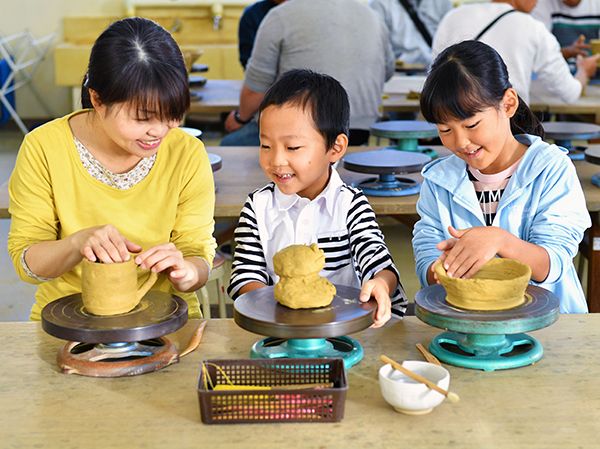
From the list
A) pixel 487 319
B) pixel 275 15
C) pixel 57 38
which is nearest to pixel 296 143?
pixel 487 319

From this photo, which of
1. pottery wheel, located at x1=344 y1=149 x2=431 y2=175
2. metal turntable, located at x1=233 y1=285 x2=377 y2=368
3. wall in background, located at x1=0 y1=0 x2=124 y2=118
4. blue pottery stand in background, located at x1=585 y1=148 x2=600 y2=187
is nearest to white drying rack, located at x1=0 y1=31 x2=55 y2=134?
wall in background, located at x1=0 y1=0 x2=124 y2=118

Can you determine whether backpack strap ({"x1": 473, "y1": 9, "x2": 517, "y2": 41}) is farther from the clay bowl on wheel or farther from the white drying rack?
the white drying rack

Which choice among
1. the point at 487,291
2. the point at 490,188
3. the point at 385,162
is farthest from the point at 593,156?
the point at 487,291

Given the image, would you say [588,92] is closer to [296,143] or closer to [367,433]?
[296,143]

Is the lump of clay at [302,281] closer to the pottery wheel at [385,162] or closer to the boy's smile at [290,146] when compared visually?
the boy's smile at [290,146]


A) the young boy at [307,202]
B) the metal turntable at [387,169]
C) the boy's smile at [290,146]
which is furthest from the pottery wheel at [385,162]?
the boy's smile at [290,146]

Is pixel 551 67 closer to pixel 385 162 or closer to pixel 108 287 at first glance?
pixel 385 162

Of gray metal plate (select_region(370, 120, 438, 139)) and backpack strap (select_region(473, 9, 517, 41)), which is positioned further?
backpack strap (select_region(473, 9, 517, 41))

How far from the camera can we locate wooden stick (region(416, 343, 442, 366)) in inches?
60.8

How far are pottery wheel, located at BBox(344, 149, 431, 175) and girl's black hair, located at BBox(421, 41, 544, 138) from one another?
869 millimetres

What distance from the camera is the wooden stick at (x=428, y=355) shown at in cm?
155

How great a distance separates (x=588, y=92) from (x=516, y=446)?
426 cm

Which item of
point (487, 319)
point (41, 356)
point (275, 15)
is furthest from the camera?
point (275, 15)

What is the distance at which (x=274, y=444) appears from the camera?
127 cm
